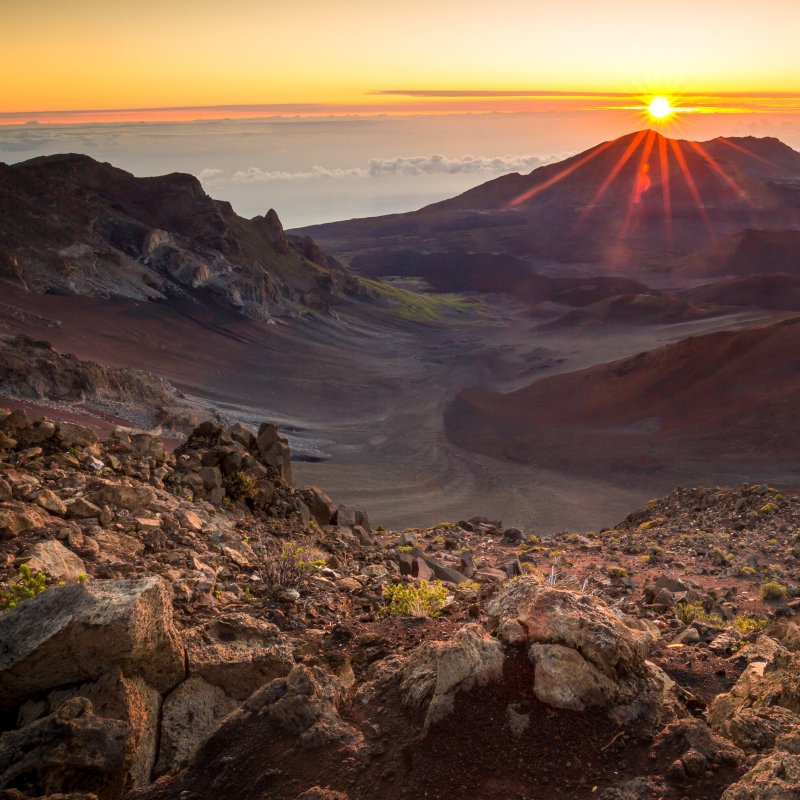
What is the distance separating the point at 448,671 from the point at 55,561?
131 inches

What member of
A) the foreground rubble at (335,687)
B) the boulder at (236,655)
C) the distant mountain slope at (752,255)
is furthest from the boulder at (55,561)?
the distant mountain slope at (752,255)

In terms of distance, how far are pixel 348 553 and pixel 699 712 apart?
6268mm

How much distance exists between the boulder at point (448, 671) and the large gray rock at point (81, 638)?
4.67 ft

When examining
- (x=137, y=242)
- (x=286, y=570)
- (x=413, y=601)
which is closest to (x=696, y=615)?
(x=413, y=601)

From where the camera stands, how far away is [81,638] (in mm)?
4188

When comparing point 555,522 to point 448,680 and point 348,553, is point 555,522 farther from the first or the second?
point 448,680

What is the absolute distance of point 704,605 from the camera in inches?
377

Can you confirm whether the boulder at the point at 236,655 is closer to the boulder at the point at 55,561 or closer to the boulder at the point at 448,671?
the boulder at the point at 448,671

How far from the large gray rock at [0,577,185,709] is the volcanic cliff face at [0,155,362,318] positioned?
2096 inches

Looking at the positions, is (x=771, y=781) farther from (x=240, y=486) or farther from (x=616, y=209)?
(x=616, y=209)

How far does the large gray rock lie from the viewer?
13.7 feet

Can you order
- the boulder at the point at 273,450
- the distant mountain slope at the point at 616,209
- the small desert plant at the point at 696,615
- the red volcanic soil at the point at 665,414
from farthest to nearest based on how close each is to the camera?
1. the distant mountain slope at the point at 616,209
2. the red volcanic soil at the point at 665,414
3. the boulder at the point at 273,450
4. the small desert plant at the point at 696,615

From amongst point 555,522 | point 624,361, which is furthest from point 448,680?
point 624,361

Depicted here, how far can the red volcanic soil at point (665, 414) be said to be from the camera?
3341 cm
